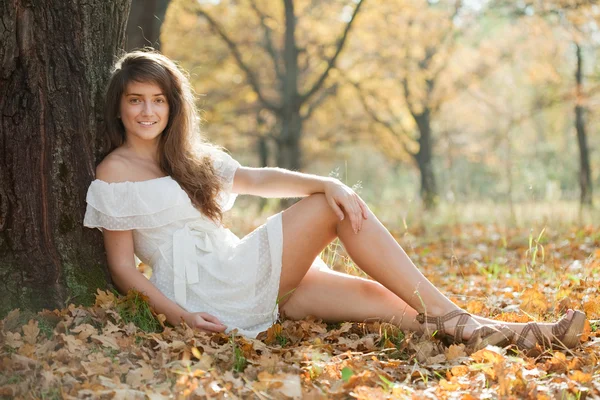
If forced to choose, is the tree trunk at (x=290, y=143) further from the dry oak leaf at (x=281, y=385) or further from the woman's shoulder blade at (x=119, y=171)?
the dry oak leaf at (x=281, y=385)

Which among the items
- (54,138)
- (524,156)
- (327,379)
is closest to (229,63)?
(54,138)

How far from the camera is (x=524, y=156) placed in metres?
27.4

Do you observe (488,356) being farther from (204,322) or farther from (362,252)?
(204,322)

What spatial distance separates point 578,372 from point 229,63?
12.8 meters

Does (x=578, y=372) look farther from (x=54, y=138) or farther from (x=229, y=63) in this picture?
(x=229, y=63)

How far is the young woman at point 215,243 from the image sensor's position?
2863 mm

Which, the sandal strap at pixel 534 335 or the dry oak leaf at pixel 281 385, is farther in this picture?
the sandal strap at pixel 534 335

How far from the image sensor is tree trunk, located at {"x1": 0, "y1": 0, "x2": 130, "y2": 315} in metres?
2.77

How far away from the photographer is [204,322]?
2756 millimetres

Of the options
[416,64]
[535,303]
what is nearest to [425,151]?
[416,64]

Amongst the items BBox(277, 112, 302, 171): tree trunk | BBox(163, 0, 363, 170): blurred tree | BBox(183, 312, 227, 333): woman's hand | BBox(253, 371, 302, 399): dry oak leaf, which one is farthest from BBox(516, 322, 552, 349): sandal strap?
BBox(277, 112, 302, 171): tree trunk

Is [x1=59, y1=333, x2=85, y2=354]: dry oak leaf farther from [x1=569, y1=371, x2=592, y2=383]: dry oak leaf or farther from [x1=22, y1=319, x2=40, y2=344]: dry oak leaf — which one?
[x1=569, y1=371, x2=592, y2=383]: dry oak leaf

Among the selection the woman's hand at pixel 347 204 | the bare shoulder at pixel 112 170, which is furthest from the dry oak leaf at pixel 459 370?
Result: the bare shoulder at pixel 112 170

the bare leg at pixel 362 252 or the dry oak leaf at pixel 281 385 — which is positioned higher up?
the bare leg at pixel 362 252
